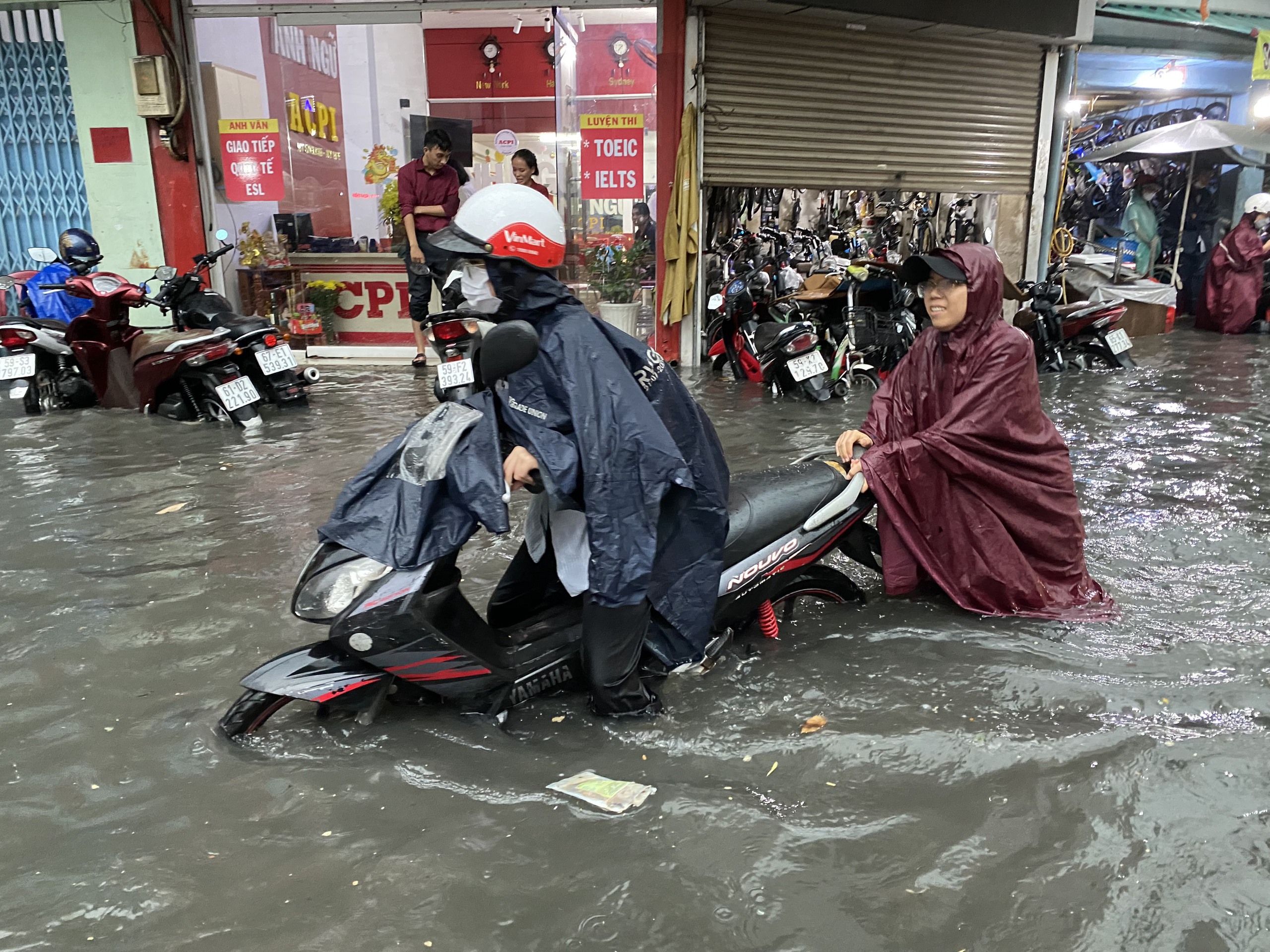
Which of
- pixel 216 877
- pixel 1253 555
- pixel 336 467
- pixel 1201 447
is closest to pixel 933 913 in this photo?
pixel 216 877

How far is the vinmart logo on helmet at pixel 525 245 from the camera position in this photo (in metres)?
2.43

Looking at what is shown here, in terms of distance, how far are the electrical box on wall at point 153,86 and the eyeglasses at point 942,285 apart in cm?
795

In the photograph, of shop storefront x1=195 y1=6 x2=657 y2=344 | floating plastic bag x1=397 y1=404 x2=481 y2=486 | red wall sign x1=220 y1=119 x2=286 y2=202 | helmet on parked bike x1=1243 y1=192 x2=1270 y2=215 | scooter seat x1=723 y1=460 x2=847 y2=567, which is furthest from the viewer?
helmet on parked bike x1=1243 y1=192 x2=1270 y2=215

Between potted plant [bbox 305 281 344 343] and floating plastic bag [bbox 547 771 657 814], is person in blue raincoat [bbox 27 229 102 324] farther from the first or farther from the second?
floating plastic bag [bbox 547 771 657 814]

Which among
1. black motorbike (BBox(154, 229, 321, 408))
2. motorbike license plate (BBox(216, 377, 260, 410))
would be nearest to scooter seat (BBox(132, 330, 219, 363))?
black motorbike (BBox(154, 229, 321, 408))

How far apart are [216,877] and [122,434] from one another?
521 centimetres

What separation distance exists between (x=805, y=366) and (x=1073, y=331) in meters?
3.55

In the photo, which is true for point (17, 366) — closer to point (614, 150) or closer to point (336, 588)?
point (614, 150)

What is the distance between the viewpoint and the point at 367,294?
33.5ft

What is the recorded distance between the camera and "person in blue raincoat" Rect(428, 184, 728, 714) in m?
2.44

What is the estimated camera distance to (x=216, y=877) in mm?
2092

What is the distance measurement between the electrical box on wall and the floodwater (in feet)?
19.6

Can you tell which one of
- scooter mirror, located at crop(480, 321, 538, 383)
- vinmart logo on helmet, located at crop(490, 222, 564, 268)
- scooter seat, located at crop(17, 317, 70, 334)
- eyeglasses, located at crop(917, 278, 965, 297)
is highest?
vinmart logo on helmet, located at crop(490, 222, 564, 268)

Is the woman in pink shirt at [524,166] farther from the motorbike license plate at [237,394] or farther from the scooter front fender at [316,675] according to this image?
the scooter front fender at [316,675]
